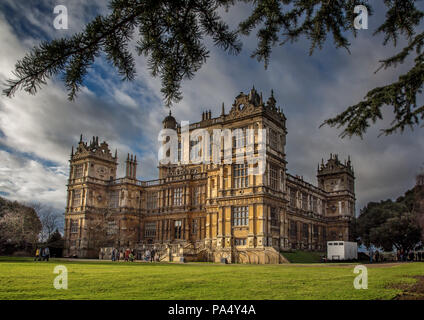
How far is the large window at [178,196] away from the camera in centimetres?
4891

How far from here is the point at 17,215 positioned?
4781cm

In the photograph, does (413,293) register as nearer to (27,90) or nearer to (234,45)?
(234,45)

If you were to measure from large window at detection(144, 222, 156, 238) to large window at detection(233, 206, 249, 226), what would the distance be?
15392 millimetres

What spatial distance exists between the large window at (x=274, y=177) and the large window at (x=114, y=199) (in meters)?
23.2

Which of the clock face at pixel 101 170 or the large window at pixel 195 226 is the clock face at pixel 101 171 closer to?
the clock face at pixel 101 170

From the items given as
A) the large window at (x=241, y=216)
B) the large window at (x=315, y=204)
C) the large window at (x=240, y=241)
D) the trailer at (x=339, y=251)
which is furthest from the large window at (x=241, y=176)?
the large window at (x=315, y=204)

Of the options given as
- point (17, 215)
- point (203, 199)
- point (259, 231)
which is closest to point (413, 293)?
point (259, 231)

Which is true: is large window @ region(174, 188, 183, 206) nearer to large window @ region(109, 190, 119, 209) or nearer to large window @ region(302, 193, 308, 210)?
large window @ region(109, 190, 119, 209)

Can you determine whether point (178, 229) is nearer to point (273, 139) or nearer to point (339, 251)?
point (273, 139)

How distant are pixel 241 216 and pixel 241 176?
4.24m

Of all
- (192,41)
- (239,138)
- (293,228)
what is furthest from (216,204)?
(192,41)

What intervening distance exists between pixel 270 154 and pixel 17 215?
3261 cm

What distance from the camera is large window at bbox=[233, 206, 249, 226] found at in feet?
129

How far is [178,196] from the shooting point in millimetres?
49281
